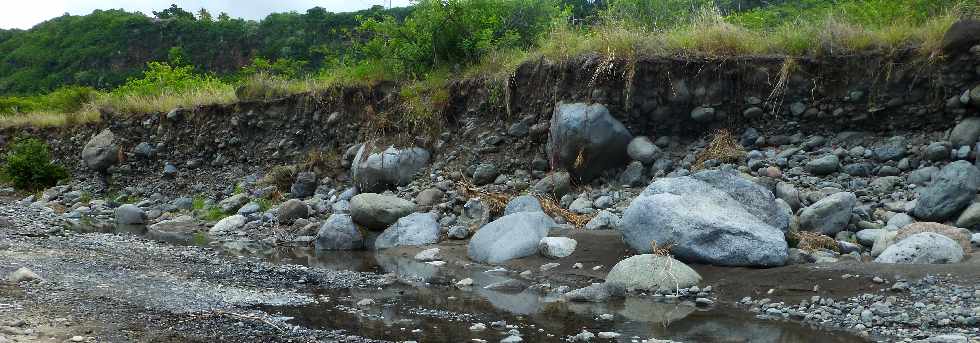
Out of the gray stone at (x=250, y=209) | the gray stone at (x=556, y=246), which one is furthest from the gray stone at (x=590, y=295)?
the gray stone at (x=250, y=209)

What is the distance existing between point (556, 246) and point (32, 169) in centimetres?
1589

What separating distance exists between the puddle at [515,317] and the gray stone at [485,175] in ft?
13.9

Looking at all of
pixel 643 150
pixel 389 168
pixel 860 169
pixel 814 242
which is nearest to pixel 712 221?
pixel 814 242

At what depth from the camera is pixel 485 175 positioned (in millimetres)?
11086

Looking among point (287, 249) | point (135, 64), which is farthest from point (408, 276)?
point (135, 64)

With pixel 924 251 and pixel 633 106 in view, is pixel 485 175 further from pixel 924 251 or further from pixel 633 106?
pixel 924 251

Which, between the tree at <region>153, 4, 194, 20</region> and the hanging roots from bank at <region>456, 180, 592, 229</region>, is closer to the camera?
the hanging roots from bank at <region>456, 180, 592, 229</region>

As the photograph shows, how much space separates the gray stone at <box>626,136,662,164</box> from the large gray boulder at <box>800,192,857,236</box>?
9.63 ft

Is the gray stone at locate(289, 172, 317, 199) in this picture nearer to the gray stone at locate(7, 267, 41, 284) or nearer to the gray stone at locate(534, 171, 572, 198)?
the gray stone at locate(534, 171, 572, 198)

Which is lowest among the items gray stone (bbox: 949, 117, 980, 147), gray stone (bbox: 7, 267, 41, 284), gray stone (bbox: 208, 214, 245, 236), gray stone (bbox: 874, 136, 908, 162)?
gray stone (bbox: 208, 214, 245, 236)

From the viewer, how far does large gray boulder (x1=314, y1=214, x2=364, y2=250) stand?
31.4 ft

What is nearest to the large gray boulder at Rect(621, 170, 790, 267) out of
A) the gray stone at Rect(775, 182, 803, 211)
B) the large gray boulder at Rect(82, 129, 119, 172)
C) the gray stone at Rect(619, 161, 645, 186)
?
the gray stone at Rect(775, 182, 803, 211)

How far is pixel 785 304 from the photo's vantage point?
18.3ft

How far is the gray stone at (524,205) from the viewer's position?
9.24 meters
